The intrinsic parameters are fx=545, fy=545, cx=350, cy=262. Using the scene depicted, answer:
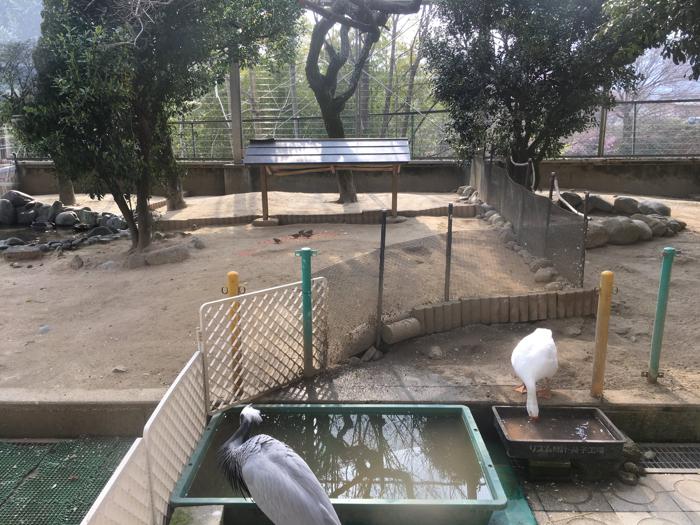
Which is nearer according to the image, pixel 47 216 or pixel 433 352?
pixel 433 352

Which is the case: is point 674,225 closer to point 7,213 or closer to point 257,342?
point 257,342

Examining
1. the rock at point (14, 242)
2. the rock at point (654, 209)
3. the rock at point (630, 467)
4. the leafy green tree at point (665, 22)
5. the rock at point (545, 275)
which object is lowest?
the rock at point (630, 467)

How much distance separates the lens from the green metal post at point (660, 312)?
3623mm

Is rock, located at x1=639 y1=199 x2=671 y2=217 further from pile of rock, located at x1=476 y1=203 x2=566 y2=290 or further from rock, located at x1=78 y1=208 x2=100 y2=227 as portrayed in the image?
rock, located at x1=78 y1=208 x2=100 y2=227

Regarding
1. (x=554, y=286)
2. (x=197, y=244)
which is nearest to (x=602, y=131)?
(x=554, y=286)

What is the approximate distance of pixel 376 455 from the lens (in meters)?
3.34

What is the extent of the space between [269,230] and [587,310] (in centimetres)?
573

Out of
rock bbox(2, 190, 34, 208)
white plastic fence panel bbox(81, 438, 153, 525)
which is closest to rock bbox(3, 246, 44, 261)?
rock bbox(2, 190, 34, 208)

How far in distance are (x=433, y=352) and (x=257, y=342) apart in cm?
149

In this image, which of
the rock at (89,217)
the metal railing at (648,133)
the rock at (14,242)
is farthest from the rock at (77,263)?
the metal railing at (648,133)

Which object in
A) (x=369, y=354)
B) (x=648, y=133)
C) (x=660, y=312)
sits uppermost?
(x=648, y=133)

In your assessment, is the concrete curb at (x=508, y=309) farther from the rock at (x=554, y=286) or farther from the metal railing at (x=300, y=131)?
the metal railing at (x=300, y=131)

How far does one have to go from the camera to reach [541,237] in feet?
19.9

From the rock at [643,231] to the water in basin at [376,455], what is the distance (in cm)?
553
